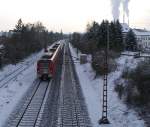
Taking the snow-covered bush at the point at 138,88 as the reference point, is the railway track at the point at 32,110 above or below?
below

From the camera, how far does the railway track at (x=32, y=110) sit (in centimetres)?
1862

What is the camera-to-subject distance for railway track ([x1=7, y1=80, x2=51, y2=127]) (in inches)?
733

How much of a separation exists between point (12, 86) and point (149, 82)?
15.7 m

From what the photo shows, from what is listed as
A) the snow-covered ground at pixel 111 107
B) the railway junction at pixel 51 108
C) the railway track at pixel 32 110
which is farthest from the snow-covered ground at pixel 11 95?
the snow-covered ground at pixel 111 107

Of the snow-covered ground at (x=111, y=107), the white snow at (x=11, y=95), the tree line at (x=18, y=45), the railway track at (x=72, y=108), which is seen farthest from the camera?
the tree line at (x=18, y=45)

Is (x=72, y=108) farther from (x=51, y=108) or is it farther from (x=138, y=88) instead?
(x=138, y=88)

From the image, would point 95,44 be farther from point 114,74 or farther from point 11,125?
point 11,125

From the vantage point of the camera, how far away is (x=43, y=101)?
24.9 m

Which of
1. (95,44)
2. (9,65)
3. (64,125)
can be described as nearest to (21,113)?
(64,125)

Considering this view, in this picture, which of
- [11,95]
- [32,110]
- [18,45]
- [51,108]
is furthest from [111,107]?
[18,45]

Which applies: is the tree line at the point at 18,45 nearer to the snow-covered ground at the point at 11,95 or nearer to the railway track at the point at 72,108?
the snow-covered ground at the point at 11,95

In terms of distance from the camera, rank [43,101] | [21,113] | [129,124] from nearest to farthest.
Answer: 1. [129,124]
2. [21,113]
3. [43,101]

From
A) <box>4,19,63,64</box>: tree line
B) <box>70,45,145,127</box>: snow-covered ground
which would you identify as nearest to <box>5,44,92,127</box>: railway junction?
<box>70,45,145,127</box>: snow-covered ground

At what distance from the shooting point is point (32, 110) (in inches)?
856
